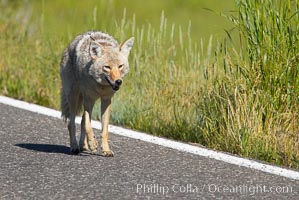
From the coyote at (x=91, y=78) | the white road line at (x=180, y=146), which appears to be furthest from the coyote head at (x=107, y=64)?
the white road line at (x=180, y=146)

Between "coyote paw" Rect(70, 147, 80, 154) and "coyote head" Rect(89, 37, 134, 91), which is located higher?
"coyote head" Rect(89, 37, 134, 91)

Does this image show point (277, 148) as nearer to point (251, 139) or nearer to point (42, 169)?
point (251, 139)

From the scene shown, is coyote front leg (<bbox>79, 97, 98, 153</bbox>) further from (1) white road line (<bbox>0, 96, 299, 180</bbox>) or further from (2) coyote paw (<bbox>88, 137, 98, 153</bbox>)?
(1) white road line (<bbox>0, 96, 299, 180</bbox>)

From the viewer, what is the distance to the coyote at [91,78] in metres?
7.77

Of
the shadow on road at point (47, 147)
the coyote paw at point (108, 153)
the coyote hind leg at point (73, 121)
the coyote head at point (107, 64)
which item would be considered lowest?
the shadow on road at point (47, 147)

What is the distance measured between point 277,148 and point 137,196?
5.62ft

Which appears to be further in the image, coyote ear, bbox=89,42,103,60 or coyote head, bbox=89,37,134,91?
coyote ear, bbox=89,42,103,60

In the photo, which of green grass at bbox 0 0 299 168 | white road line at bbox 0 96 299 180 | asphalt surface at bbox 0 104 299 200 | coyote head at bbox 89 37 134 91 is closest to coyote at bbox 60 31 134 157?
coyote head at bbox 89 37 134 91

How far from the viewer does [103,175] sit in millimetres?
6910

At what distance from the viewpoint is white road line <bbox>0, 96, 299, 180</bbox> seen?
7.14 m

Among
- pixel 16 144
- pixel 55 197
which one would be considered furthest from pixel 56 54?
pixel 55 197

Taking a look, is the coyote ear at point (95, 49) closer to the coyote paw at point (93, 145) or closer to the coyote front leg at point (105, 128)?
the coyote front leg at point (105, 128)

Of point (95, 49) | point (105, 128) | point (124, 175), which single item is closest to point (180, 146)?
point (105, 128)

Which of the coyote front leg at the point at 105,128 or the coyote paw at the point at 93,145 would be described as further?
the coyote paw at the point at 93,145
